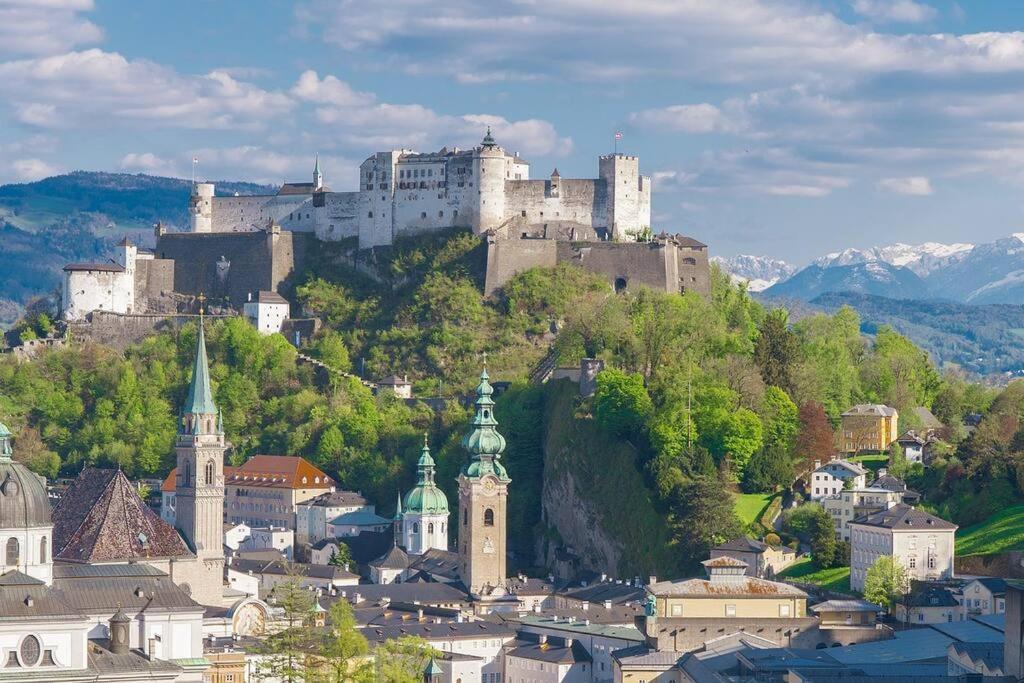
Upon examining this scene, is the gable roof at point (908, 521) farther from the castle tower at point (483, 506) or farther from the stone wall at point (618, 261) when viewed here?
the stone wall at point (618, 261)

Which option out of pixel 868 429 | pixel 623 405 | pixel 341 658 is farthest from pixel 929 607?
pixel 868 429

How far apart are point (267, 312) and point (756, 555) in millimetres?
53001

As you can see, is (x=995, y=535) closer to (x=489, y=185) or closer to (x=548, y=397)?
(x=548, y=397)

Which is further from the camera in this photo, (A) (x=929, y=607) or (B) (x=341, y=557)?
(B) (x=341, y=557)

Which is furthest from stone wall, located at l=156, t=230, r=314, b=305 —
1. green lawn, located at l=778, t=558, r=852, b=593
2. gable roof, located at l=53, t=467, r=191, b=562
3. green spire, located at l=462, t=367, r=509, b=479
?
green lawn, located at l=778, t=558, r=852, b=593

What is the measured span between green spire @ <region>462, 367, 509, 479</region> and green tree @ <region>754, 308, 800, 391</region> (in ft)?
44.6

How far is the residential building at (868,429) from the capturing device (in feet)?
417

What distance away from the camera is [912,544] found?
102 metres

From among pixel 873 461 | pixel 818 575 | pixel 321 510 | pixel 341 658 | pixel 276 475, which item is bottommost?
pixel 341 658

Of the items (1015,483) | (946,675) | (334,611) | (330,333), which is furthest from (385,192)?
(946,675)

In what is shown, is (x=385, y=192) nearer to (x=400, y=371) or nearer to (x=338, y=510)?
(x=400, y=371)

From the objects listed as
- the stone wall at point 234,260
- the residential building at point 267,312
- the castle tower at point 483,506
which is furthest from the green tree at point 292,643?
the stone wall at point 234,260

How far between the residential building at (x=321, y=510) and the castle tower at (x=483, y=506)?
31.8 ft

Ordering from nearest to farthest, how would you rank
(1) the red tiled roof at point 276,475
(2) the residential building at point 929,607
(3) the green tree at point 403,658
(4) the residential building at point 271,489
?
(3) the green tree at point 403,658
(2) the residential building at point 929,607
(4) the residential building at point 271,489
(1) the red tiled roof at point 276,475
